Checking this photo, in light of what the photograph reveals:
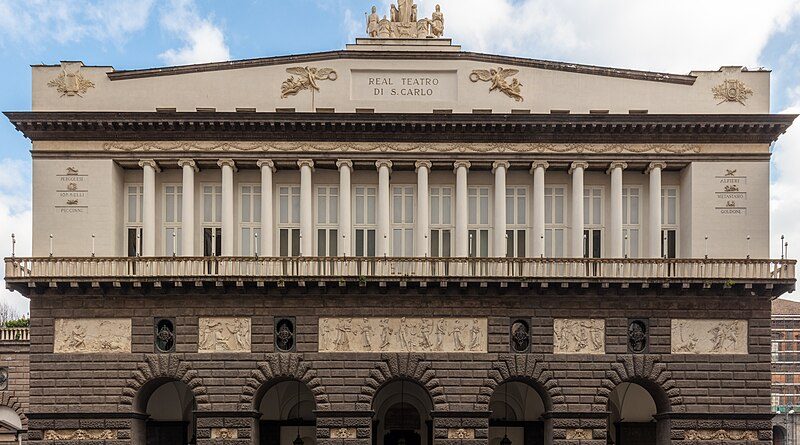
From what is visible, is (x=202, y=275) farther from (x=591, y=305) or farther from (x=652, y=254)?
(x=652, y=254)

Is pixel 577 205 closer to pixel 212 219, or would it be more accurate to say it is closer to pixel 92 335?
pixel 212 219

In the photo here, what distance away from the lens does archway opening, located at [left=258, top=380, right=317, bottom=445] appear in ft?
151

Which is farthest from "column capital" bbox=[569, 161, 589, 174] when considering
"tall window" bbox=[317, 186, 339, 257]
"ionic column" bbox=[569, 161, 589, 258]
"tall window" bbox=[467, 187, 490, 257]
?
"tall window" bbox=[317, 186, 339, 257]

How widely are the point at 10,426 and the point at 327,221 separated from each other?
28.1m

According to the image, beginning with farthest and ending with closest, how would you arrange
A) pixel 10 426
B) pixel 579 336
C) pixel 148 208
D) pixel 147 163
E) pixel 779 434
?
pixel 779 434 → pixel 10 426 → pixel 147 163 → pixel 148 208 → pixel 579 336

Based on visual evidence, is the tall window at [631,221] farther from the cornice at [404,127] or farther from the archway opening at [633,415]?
the archway opening at [633,415]

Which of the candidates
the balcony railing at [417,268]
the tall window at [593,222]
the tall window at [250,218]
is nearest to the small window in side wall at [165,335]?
the balcony railing at [417,268]

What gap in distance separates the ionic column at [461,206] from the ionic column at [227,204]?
10.9 meters

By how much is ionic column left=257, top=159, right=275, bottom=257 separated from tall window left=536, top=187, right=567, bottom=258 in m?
13.5

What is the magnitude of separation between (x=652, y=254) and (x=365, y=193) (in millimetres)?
14313

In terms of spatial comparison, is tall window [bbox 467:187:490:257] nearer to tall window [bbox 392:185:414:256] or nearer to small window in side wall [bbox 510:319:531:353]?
tall window [bbox 392:185:414:256]

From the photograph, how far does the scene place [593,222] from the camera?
43.8 meters

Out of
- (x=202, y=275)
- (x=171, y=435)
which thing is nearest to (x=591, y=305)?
(x=202, y=275)

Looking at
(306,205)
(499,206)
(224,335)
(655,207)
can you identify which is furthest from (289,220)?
(655,207)
